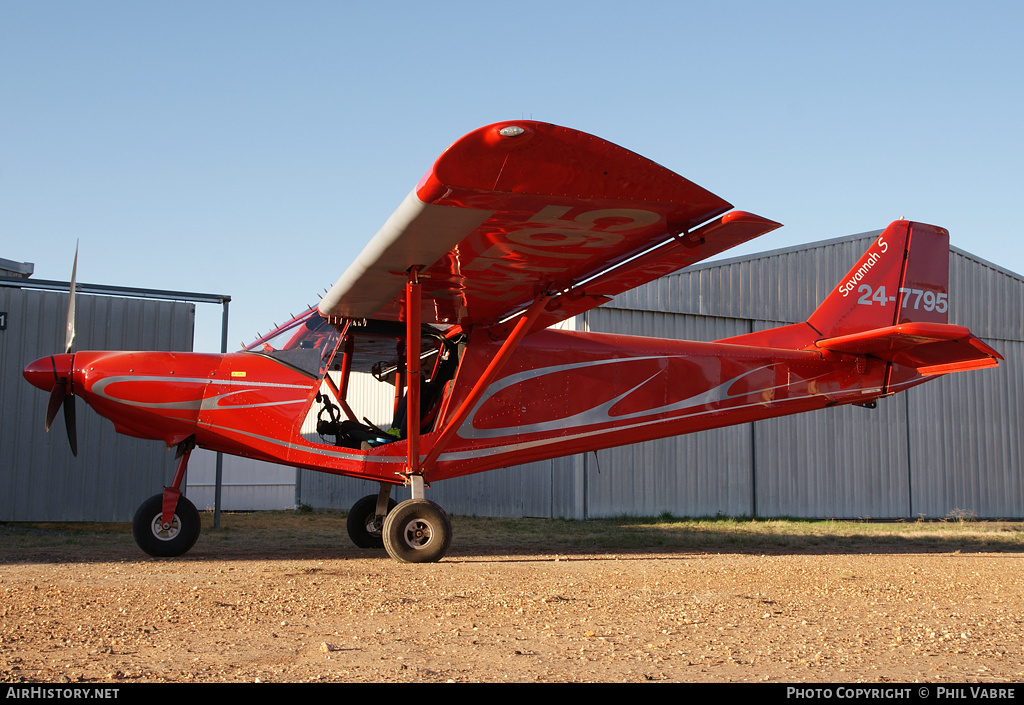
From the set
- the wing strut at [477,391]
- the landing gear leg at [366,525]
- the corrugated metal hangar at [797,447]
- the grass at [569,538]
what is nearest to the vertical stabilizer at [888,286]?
the grass at [569,538]

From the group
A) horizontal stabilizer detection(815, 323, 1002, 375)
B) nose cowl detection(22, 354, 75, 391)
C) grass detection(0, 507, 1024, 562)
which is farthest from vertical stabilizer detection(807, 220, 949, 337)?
nose cowl detection(22, 354, 75, 391)

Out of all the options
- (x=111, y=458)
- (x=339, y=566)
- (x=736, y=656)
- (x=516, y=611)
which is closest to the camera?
(x=736, y=656)

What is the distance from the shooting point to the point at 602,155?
18.6 feet

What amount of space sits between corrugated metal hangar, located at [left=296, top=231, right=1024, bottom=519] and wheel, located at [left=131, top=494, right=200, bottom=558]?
889 cm

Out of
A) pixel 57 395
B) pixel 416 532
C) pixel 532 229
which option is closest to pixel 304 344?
pixel 57 395

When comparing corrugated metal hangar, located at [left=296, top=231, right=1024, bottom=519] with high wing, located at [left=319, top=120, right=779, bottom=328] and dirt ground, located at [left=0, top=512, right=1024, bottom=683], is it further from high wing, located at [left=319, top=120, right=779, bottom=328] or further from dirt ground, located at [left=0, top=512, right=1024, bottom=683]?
dirt ground, located at [left=0, top=512, right=1024, bottom=683]

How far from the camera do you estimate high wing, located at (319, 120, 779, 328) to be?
566cm

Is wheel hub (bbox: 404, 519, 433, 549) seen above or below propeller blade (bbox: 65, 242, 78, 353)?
below

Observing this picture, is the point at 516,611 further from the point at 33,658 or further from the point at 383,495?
the point at 383,495

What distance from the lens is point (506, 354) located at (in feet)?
27.3

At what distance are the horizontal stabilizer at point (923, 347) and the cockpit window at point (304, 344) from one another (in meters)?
6.01

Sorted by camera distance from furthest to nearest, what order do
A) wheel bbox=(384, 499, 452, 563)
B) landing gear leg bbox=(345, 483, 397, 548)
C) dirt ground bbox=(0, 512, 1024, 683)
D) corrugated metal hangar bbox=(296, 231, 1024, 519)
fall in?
corrugated metal hangar bbox=(296, 231, 1024, 519) < landing gear leg bbox=(345, 483, 397, 548) < wheel bbox=(384, 499, 452, 563) < dirt ground bbox=(0, 512, 1024, 683)
